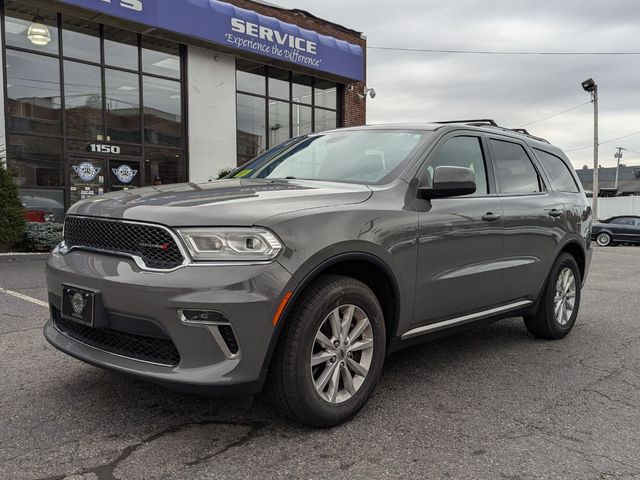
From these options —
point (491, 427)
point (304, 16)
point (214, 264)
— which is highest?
point (304, 16)

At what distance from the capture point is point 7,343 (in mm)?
4645

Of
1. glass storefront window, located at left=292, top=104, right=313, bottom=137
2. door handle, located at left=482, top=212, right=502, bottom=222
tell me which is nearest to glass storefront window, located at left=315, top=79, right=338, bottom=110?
glass storefront window, located at left=292, top=104, right=313, bottom=137

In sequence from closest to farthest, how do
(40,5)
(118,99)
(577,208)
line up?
(577,208), (40,5), (118,99)

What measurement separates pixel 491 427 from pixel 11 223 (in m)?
10.2

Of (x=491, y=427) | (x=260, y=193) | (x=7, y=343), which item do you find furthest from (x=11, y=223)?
(x=491, y=427)

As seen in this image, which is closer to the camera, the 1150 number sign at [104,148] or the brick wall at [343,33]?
the 1150 number sign at [104,148]

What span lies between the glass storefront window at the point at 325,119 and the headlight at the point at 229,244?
53.5 ft

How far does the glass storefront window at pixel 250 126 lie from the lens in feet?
54.6

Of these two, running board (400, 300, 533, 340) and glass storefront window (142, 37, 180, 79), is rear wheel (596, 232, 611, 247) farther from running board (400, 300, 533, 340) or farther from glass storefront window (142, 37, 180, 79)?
running board (400, 300, 533, 340)

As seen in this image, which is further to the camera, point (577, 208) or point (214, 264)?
point (577, 208)

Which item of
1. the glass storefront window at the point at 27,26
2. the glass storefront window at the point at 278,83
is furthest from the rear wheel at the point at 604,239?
the glass storefront window at the point at 27,26

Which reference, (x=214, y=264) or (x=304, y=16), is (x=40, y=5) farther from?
(x=214, y=264)

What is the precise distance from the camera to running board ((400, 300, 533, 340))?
141 inches

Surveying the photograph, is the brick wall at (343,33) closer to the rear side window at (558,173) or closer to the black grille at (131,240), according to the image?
the rear side window at (558,173)
